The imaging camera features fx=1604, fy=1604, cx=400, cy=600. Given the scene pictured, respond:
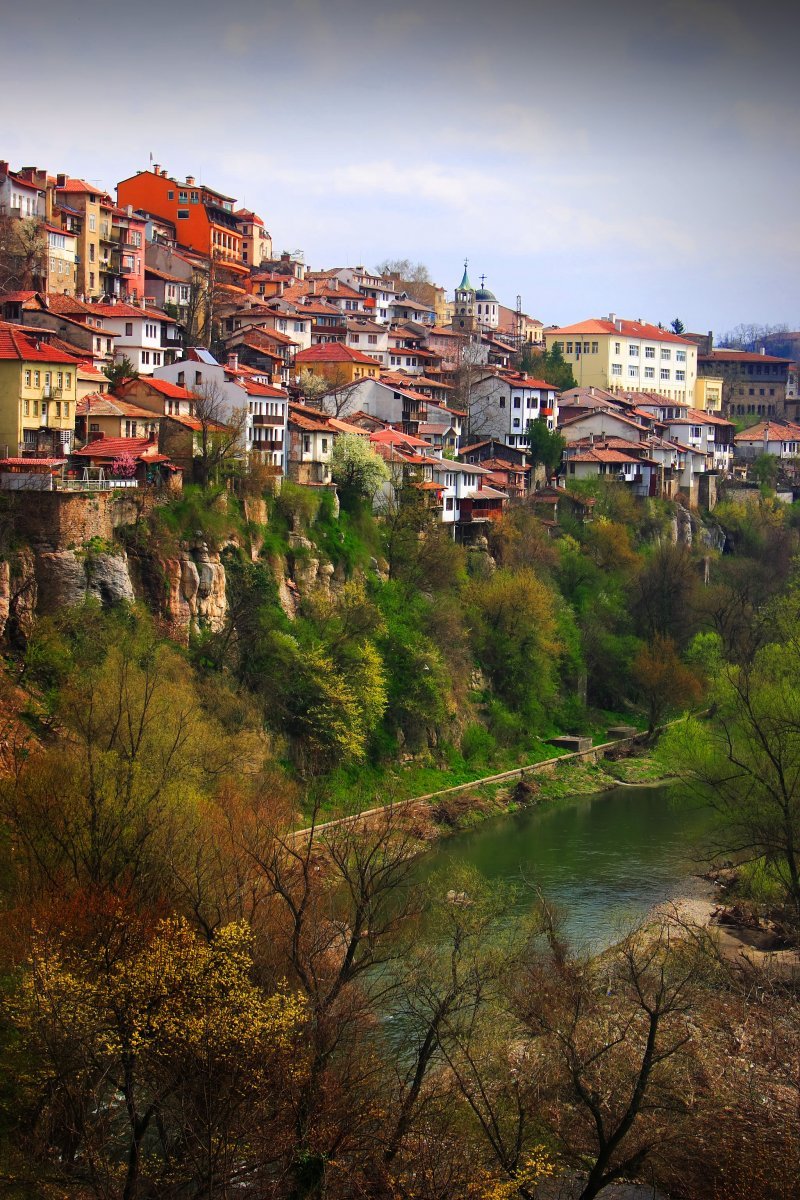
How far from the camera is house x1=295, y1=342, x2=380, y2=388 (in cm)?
5950

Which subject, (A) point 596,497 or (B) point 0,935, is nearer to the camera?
(B) point 0,935

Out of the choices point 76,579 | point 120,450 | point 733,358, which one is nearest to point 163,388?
point 120,450

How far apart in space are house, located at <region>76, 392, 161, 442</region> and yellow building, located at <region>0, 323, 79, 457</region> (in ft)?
2.78

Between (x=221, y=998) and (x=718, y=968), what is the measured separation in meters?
9.93

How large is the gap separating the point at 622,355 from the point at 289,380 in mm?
29749

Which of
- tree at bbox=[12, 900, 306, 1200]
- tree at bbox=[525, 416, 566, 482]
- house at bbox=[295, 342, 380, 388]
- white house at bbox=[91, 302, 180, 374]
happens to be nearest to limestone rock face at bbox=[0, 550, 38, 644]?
tree at bbox=[12, 900, 306, 1200]

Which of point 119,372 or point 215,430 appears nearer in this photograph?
point 215,430

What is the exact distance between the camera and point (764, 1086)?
891 inches

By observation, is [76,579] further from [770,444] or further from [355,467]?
[770,444]

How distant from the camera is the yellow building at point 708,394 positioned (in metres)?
87.2

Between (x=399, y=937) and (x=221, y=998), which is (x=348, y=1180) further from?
(x=399, y=937)

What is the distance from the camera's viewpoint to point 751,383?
92.8m

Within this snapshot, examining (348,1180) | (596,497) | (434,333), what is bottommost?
(348,1180)

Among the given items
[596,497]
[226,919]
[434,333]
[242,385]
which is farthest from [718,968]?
[434,333]
